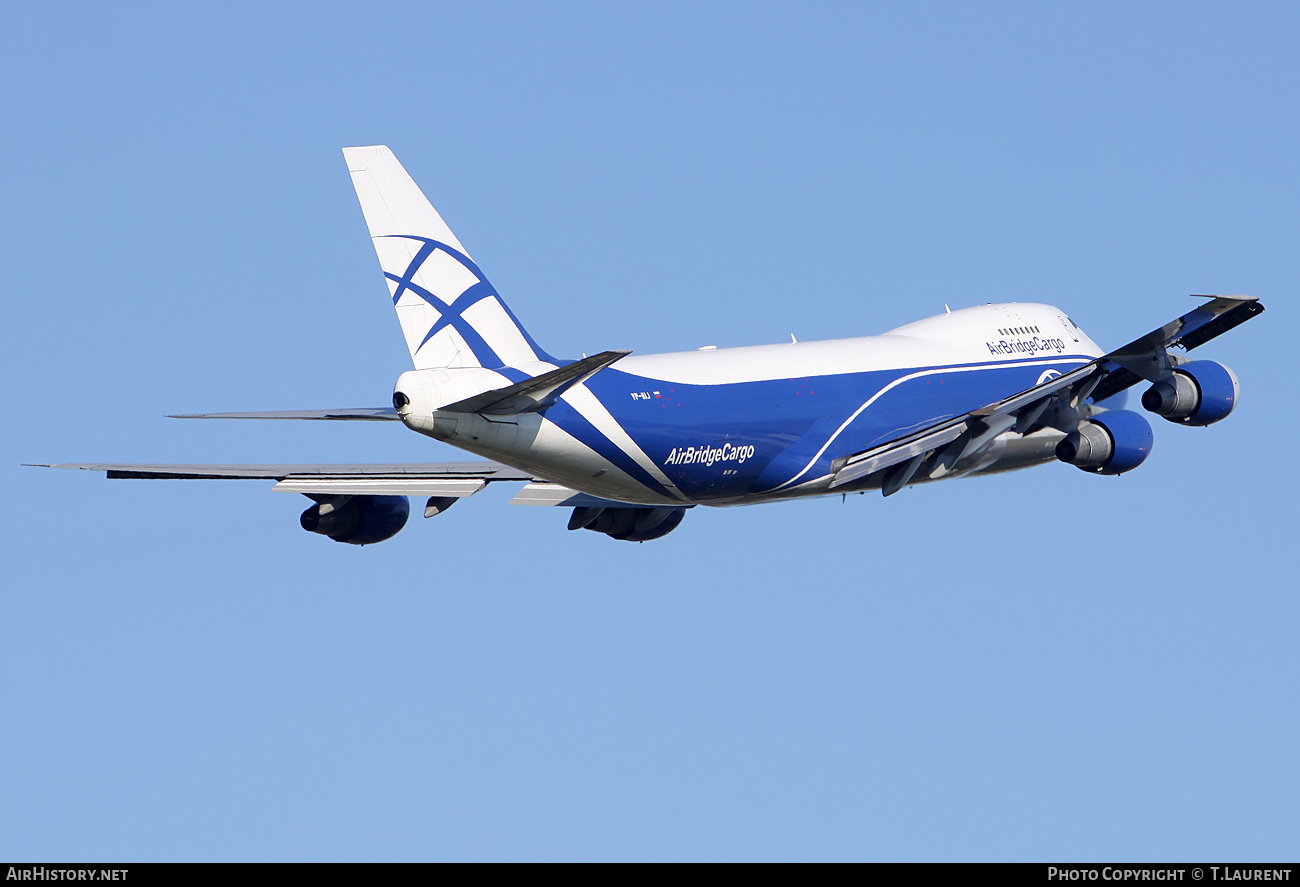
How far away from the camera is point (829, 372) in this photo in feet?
141

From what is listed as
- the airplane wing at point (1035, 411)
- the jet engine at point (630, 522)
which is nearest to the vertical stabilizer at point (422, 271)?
the airplane wing at point (1035, 411)

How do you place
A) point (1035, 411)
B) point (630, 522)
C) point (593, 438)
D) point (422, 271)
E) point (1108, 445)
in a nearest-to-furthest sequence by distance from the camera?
point (422, 271), point (593, 438), point (1035, 411), point (1108, 445), point (630, 522)

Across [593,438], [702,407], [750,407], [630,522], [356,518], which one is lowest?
[593,438]

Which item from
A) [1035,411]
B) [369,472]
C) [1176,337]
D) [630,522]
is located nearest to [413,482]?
[369,472]

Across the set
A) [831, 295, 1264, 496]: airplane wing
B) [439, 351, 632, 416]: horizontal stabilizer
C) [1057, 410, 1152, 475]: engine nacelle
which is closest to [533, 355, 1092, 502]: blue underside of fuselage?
[831, 295, 1264, 496]: airplane wing

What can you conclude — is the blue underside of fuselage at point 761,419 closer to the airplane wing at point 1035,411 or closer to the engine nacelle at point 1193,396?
the airplane wing at point 1035,411

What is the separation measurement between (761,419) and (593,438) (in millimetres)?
4765

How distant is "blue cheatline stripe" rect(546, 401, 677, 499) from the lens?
1463 inches

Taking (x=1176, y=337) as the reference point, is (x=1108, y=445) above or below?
below

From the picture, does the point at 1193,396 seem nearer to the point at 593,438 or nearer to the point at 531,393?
the point at 593,438

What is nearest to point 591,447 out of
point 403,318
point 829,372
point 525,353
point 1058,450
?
point 525,353

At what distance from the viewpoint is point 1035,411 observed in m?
41.9

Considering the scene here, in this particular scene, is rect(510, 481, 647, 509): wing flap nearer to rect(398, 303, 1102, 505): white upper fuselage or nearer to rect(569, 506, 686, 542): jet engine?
rect(569, 506, 686, 542): jet engine
